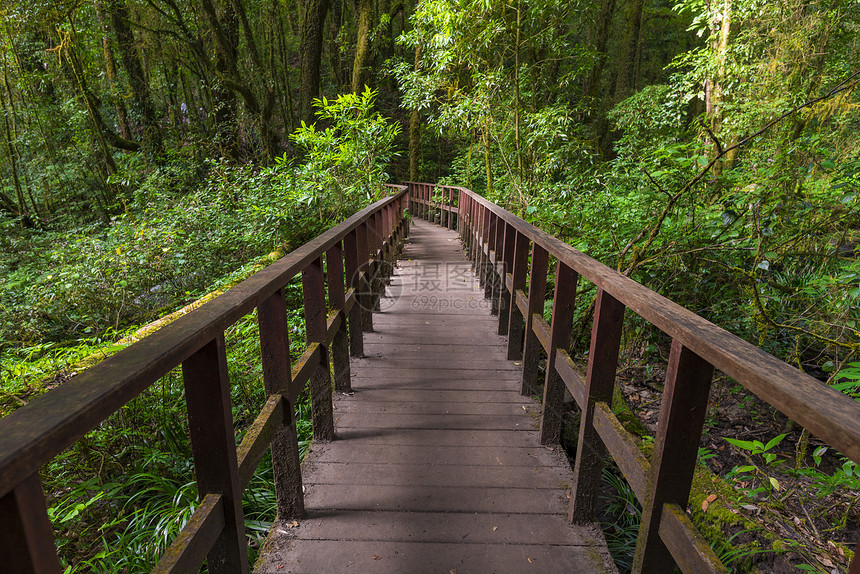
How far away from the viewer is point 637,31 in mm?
17688

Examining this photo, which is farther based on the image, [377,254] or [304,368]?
[377,254]

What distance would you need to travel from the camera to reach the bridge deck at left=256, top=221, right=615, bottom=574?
2.06 metres

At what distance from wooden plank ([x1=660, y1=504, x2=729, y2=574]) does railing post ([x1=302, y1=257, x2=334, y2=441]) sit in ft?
5.91

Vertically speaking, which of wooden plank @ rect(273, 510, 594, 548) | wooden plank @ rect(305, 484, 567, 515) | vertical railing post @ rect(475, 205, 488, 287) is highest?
vertical railing post @ rect(475, 205, 488, 287)

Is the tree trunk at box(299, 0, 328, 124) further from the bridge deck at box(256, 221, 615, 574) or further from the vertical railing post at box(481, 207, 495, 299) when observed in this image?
the bridge deck at box(256, 221, 615, 574)

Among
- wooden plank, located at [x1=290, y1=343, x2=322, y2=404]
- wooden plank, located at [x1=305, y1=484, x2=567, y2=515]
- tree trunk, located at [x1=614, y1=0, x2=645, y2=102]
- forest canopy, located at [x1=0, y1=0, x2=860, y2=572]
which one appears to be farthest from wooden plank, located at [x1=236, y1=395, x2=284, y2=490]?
tree trunk, located at [x1=614, y1=0, x2=645, y2=102]

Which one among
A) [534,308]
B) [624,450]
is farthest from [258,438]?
[534,308]

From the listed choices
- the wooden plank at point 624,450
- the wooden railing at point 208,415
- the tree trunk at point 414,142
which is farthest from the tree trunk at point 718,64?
the tree trunk at point 414,142

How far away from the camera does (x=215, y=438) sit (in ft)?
4.76

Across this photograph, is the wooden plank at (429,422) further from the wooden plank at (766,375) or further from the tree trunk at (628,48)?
the tree trunk at (628,48)

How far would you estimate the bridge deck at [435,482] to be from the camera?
206 centimetres

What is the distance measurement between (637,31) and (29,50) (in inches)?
763

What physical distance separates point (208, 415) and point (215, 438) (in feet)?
0.26

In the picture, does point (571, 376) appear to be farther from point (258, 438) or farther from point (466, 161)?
point (466, 161)
